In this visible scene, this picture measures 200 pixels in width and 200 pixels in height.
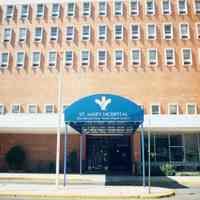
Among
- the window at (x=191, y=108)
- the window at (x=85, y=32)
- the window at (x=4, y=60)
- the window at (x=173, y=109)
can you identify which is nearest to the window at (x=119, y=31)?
the window at (x=85, y=32)

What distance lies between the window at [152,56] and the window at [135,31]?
7.85 feet

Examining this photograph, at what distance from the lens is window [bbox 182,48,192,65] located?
3572cm

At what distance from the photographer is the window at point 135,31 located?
3675cm

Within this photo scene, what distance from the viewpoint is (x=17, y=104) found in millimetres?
35688

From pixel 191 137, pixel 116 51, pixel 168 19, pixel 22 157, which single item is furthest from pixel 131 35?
pixel 22 157

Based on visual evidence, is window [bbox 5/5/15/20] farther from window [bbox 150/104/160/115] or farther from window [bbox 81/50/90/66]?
window [bbox 150/104/160/115]

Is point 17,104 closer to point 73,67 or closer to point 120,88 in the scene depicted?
point 73,67

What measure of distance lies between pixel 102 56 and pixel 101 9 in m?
6.58

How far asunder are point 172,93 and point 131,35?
29.2 ft

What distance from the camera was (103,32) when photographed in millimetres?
37250

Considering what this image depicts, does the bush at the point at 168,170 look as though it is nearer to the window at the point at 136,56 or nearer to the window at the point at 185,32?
the window at the point at 136,56

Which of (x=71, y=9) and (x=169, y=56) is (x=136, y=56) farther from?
(x=71, y=9)

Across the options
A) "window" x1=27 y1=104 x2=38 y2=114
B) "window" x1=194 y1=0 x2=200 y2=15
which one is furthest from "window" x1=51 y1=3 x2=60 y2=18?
"window" x1=194 y1=0 x2=200 y2=15

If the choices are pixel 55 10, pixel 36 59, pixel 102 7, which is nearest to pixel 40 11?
pixel 55 10
